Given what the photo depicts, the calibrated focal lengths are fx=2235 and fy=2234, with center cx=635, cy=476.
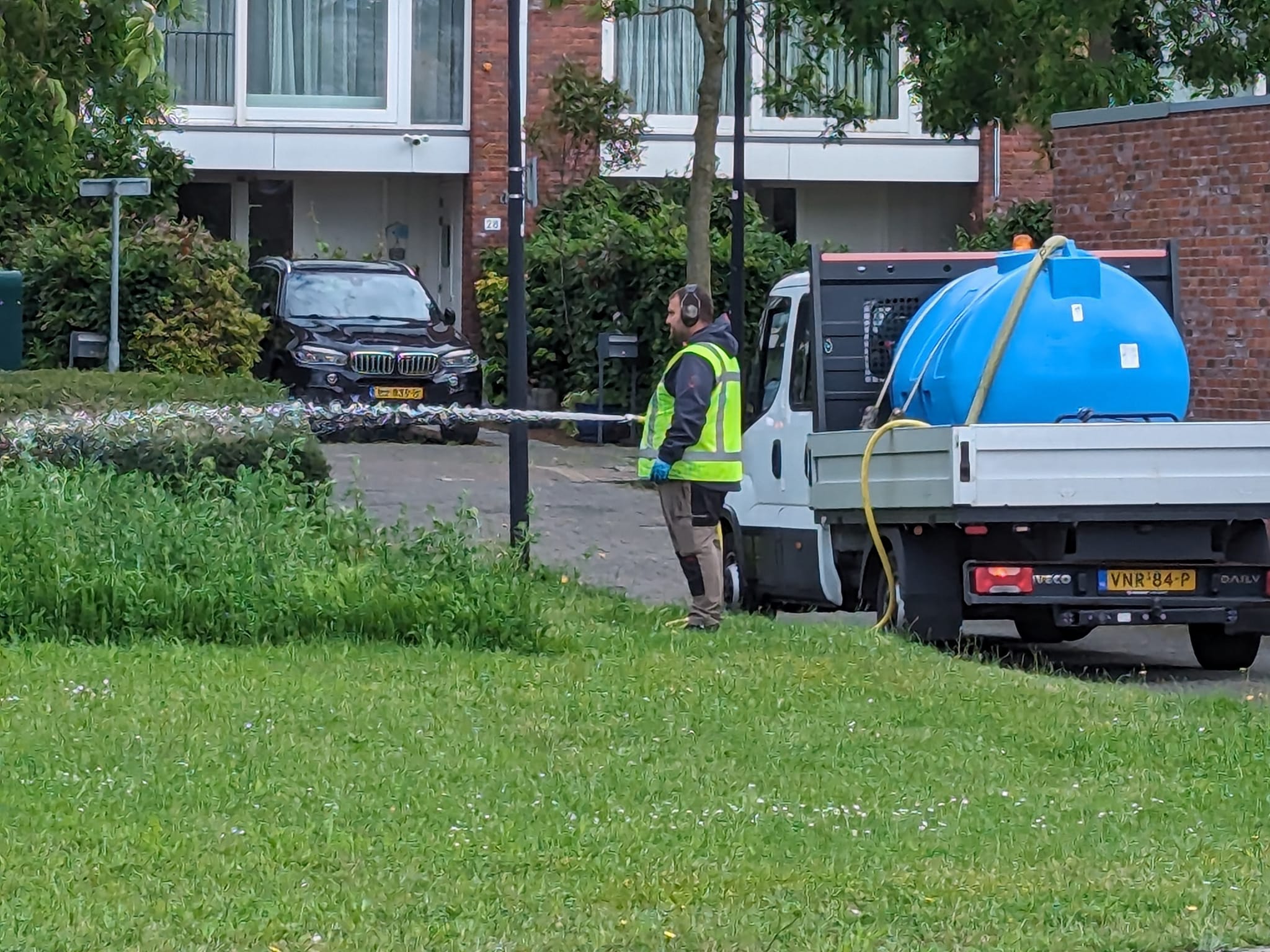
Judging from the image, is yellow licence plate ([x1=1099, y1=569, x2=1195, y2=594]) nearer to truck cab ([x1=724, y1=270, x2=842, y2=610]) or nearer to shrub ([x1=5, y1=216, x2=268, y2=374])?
truck cab ([x1=724, y1=270, x2=842, y2=610])

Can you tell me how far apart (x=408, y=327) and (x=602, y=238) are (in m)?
2.93

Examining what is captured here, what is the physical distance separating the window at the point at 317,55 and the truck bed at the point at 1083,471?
67.6ft

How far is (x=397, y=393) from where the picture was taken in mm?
23641

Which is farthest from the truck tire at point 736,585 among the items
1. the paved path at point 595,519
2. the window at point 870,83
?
the window at point 870,83

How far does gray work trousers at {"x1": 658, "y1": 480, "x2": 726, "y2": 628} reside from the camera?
11.4m

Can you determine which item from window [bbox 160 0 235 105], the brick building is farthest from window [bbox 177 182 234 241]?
window [bbox 160 0 235 105]

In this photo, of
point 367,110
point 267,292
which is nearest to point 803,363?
point 267,292

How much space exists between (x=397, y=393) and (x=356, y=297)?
6.85ft

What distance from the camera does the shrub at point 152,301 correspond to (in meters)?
24.3

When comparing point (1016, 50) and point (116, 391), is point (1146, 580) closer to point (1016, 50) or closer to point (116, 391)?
point (116, 391)

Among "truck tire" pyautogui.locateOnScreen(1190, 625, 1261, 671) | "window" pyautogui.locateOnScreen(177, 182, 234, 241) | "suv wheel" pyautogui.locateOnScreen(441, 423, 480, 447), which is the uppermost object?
"window" pyautogui.locateOnScreen(177, 182, 234, 241)

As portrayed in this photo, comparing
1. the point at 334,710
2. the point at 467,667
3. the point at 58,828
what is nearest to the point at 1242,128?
the point at 467,667

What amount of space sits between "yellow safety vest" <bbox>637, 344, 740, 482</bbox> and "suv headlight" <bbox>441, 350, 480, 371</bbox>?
12591mm

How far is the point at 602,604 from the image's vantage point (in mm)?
12180
